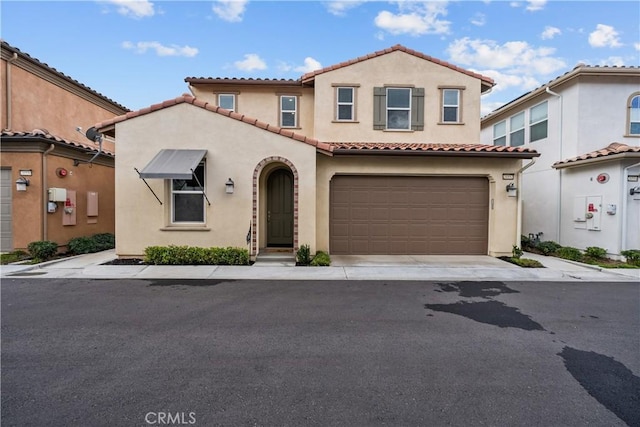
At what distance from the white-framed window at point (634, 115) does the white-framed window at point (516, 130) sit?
3.59 m

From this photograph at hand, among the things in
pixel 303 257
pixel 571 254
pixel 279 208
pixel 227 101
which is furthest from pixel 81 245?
pixel 571 254

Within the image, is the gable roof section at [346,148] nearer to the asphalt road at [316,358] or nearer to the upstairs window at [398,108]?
the upstairs window at [398,108]

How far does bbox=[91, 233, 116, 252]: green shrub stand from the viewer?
11409 millimetres

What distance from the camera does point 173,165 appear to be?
8.68 meters

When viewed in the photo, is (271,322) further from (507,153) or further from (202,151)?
(507,153)

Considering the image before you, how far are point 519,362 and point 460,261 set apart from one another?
6365 millimetres

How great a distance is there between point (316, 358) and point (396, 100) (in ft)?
35.8

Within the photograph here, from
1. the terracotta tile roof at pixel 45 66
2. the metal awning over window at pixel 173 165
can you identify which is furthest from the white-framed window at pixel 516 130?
the terracotta tile roof at pixel 45 66

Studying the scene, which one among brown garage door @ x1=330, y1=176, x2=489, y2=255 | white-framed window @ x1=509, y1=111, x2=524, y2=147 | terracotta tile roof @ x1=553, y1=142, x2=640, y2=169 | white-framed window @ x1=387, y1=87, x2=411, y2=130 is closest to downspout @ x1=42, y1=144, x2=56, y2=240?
brown garage door @ x1=330, y1=176, x2=489, y2=255

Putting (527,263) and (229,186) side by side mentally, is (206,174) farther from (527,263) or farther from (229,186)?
(527,263)

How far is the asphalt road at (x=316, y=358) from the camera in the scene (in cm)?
291

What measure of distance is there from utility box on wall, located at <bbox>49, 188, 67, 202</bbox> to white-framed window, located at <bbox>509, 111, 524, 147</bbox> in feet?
60.0

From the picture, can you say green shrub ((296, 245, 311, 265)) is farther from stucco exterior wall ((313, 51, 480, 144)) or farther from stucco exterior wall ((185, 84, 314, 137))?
stucco exterior wall ((185, 84, 314, 137))

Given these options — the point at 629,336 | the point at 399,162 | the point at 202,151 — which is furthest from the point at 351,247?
the point at 629,336
